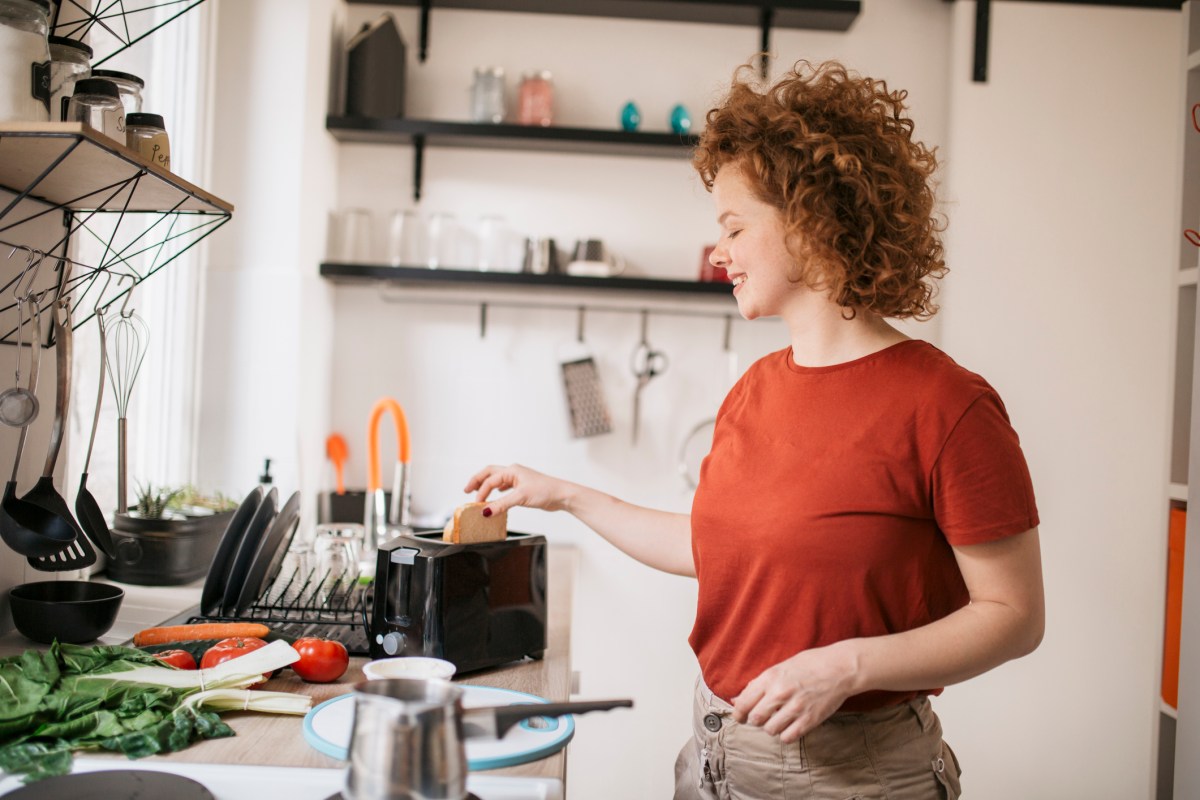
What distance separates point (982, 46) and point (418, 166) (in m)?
1.62

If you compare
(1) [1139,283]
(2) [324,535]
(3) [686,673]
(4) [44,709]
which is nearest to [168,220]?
(2) [324,535]

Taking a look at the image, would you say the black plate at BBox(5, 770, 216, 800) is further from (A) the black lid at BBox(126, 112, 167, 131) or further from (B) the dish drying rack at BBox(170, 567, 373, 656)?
(A) the black lid at BBox(126, 112, 167, 131)

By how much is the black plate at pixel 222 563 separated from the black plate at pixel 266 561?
48 millimetres

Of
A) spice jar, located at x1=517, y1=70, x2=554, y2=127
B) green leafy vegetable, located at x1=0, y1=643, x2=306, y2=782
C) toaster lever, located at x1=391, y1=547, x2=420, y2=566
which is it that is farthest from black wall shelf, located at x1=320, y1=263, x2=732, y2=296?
green leafy vegetable, located at x1=0, y1=643, x2=306, y2=782

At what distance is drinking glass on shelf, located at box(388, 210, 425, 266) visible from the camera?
2.78 m

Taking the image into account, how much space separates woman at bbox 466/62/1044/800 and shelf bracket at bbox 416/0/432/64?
1.73 metres

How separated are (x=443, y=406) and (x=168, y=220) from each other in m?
0.95

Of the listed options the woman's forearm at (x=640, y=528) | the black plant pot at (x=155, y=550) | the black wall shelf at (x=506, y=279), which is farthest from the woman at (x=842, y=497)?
the black wall shelf at (x=506, y=279)

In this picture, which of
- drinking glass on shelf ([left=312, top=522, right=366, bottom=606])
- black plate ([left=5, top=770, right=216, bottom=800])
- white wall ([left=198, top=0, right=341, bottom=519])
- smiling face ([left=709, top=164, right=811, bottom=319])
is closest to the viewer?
black plate ([left=5, top=770, right=216, bottom=800])

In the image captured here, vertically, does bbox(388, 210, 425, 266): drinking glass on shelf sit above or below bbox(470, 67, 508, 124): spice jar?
below

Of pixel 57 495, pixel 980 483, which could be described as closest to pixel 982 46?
pixel 980 483

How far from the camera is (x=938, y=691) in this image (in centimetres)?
124

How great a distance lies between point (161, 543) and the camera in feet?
6.24

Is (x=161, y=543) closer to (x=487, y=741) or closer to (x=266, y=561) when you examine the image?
(x=266, y=561)
